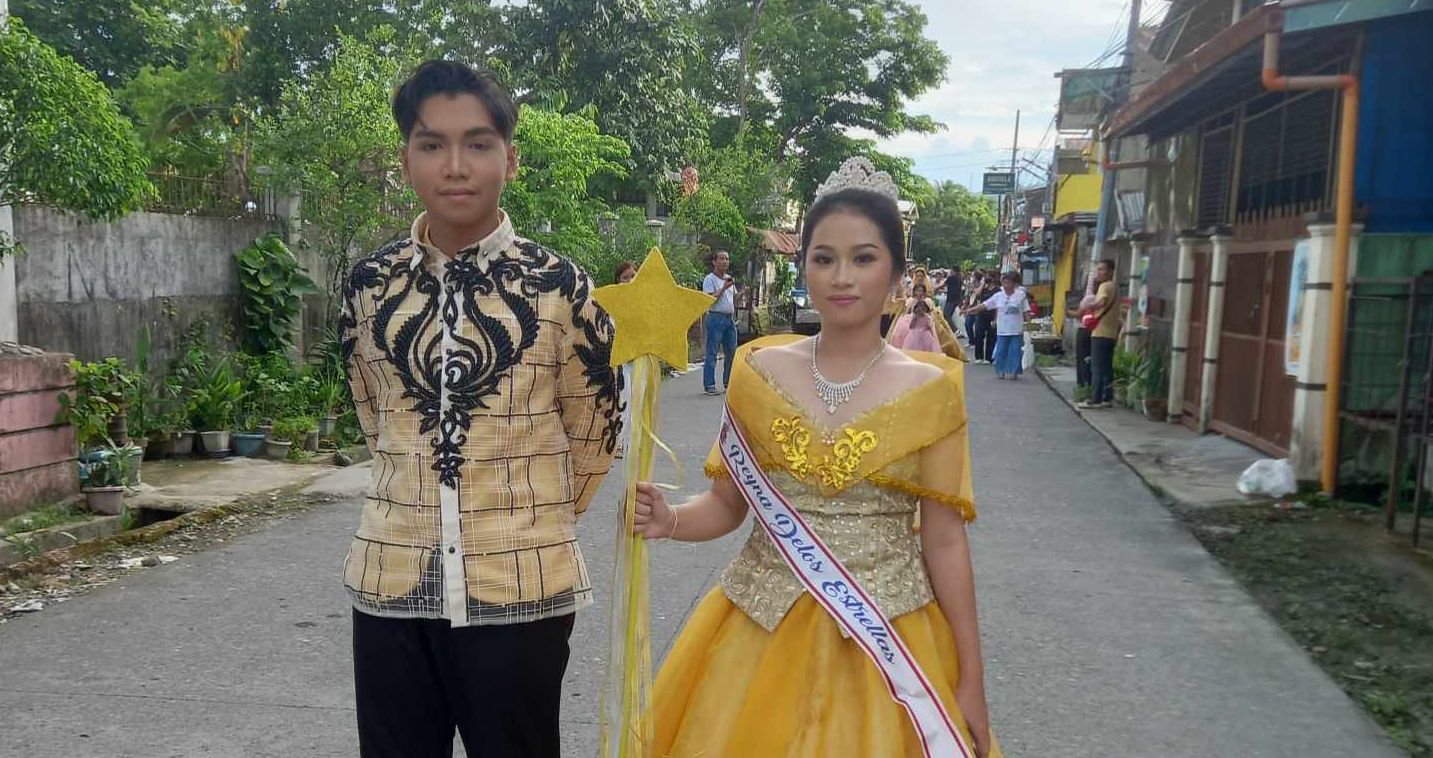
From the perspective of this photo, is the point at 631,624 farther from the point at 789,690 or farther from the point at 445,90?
the point at 445,90

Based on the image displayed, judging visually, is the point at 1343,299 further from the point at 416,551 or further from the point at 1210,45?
the point at 416,551

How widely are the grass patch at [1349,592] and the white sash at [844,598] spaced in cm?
226

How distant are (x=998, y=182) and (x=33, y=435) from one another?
41.9 m

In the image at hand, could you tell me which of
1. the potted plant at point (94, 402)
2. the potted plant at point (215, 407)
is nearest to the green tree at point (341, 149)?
the potted plant at point (215, 407)

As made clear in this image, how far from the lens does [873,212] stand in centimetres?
222

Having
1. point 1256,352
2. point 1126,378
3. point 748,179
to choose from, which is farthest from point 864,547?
point 748,179

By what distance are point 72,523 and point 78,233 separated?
2577mm

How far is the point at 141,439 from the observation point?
7.33 meters

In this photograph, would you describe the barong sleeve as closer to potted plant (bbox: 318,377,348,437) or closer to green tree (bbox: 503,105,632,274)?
potted plant (bbox: 318,377,348,437)

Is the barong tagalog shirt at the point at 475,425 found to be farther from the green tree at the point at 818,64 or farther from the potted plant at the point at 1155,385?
the green tree at the point at 818,64

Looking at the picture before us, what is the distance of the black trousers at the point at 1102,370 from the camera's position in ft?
39.1

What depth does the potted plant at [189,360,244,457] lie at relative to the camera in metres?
7.82

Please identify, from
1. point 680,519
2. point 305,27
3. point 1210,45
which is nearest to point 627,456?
point 680,519

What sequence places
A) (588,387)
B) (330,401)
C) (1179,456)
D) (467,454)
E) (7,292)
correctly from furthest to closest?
1. (330,401)
2. (1179,456)
3. (7,292)
4. (588,387)
5. (467,454)
